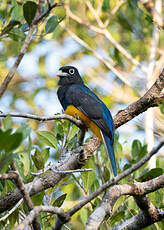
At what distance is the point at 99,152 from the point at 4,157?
2573mm

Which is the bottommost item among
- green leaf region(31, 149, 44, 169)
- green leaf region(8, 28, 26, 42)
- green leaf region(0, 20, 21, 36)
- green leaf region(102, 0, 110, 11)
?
green leaf region(31, 149, 44, 169)

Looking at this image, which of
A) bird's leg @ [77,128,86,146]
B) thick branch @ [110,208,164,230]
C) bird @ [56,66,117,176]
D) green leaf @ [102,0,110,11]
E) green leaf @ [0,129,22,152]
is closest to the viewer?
green leaf @ [0,129,22,152]

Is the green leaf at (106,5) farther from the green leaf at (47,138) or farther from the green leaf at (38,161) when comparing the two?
the green leaf at (38,161)

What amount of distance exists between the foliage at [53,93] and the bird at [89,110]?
0.15 m

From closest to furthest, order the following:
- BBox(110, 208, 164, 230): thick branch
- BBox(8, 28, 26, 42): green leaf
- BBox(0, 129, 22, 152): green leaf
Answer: BBox(0, 129, 22, 152): green leaf, BBox(110, 208, 164, 230): thick branch, BBox(8, 28, 26, 42): green leaf

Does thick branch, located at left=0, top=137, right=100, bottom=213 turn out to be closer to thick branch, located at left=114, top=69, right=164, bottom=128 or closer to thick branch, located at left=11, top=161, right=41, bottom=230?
thick branch, located at left=114, top=69, right=164, bottom=128

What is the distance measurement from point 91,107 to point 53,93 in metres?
4.89

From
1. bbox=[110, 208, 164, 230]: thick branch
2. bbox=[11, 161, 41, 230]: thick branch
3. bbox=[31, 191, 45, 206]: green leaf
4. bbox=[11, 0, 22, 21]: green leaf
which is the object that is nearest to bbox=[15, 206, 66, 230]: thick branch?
bbox=[11, 161, 41, 230]: thick branch

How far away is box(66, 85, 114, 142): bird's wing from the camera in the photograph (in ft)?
14.7

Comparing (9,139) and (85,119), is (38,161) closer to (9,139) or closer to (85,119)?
(85,119)

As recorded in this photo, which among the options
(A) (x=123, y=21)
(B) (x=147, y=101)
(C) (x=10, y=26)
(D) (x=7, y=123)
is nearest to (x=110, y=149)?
(B) (x=147, y=101)

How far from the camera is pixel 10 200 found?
3.29 metres

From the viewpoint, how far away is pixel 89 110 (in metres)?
4.83

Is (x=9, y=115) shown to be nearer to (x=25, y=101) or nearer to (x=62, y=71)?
(x=62, y=71)
